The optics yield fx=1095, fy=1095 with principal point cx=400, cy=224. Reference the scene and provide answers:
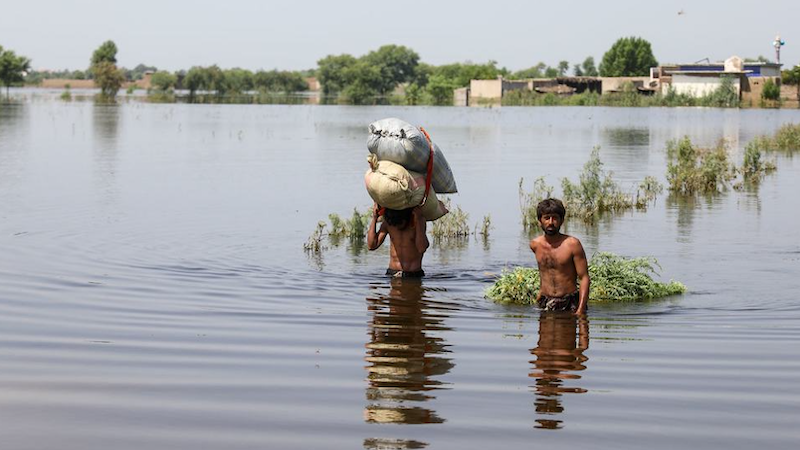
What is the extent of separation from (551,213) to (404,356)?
5.88 feet

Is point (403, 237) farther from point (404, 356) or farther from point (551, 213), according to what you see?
point (404, 356)

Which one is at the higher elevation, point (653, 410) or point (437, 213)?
point (437, 213)

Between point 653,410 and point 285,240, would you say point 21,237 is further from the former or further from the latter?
point 653,410

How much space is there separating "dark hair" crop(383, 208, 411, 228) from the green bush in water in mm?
1113

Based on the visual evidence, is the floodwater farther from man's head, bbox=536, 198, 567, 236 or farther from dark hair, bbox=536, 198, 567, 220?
dark hair, bbox=536, 198, 567, 220

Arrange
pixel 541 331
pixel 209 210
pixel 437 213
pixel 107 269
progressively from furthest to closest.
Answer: pixel 209 210 < pixel 107 269 < pixel 437 213 < pixel 541 331

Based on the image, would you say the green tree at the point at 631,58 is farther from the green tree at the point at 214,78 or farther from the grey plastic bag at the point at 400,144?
the grey plastic bag at the point at 400,144

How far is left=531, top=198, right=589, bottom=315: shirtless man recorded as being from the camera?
8.82 metres

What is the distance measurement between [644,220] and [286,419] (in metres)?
12.9

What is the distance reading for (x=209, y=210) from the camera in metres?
19.2

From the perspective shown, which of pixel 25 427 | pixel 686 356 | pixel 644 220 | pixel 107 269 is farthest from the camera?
pixel 644 220

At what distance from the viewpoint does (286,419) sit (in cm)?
606

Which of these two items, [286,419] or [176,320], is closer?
[286,419]

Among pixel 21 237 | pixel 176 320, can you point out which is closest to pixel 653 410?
pixel 176 320
